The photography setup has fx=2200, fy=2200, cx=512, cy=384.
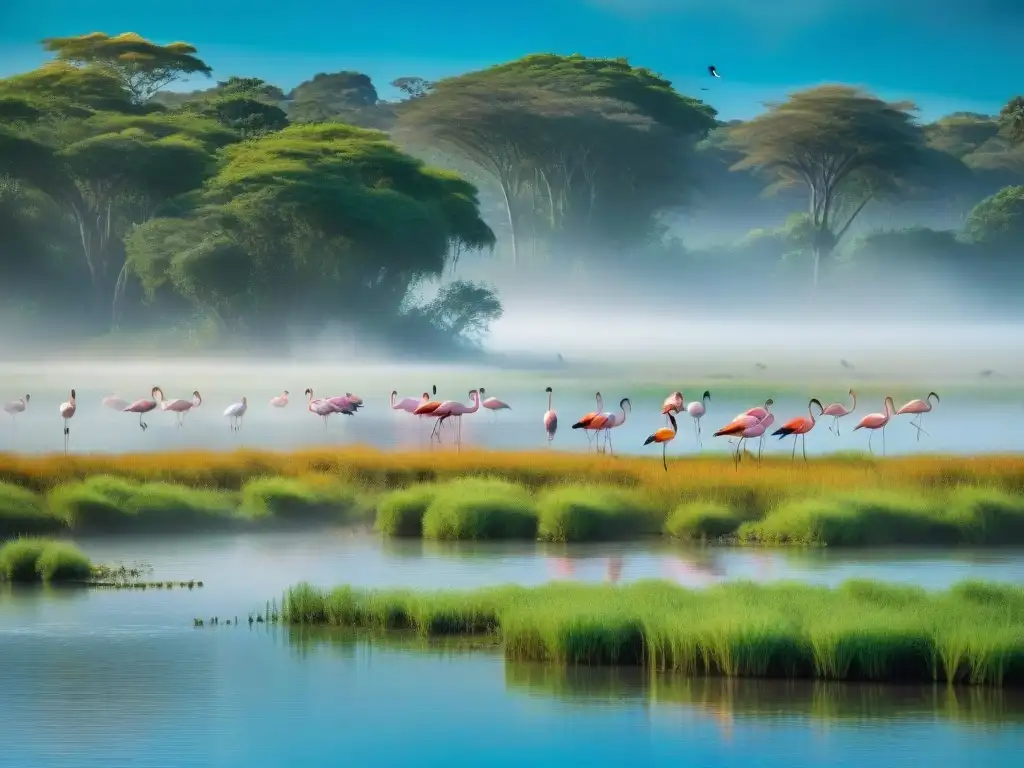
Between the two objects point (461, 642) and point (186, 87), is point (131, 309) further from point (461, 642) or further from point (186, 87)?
point (461, 642)

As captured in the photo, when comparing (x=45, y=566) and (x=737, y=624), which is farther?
(x=45, y=566)

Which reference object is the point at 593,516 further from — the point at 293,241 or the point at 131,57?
the point at 131,57

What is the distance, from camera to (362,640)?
55.8 ft

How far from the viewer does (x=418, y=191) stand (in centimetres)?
6625

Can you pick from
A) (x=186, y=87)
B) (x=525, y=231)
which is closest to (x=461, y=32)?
(x=186, y=87)

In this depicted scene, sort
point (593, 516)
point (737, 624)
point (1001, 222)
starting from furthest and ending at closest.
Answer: point (1001, 222)
point (593, 516)
point (737, 624)

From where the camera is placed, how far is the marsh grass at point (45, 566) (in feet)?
65.4

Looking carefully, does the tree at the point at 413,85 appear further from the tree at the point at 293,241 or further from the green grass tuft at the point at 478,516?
the green grass tuft at the point at 478,516

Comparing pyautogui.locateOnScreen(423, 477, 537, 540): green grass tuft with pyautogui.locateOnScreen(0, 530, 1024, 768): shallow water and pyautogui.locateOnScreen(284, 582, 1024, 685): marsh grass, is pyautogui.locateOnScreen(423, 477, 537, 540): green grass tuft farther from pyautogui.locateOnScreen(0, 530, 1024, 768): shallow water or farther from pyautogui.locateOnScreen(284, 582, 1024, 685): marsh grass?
pyautogui.locateOnScreen(284, 582, 1024, 685): marsh grass

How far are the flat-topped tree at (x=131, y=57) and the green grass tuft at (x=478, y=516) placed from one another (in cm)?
5027

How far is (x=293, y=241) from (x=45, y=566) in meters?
43.7

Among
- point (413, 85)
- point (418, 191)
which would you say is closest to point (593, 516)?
point (418, 191)

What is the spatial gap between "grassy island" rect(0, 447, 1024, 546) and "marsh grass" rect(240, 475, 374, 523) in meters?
0.02

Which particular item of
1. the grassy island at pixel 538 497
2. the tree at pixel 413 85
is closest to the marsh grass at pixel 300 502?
the grassy island at pixel 538 497
